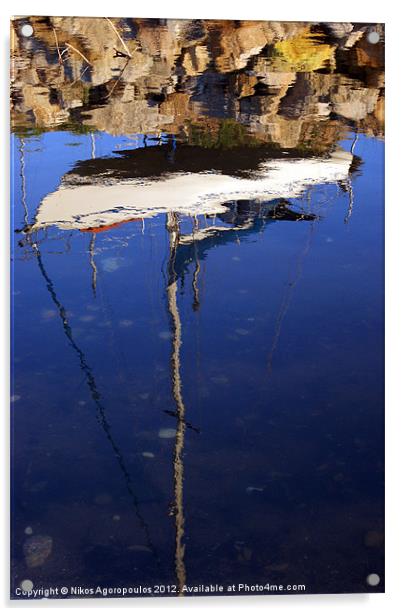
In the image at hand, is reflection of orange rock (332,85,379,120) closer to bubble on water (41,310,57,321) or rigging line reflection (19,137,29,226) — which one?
rigging line reflection (19,137,29,226)

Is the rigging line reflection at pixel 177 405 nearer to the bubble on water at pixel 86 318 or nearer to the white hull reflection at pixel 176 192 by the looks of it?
the white hull reflection at pixel 176 192

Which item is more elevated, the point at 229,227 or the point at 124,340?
the point at 229,227

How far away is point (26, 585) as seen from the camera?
1979 millimetres

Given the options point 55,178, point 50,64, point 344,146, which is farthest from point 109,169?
point 344,146

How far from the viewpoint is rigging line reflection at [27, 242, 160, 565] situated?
1980 millimetres

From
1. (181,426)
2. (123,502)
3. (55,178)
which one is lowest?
(123,502)

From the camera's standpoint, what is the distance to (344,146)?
2.42 meters

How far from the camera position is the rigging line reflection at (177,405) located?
6.42ft

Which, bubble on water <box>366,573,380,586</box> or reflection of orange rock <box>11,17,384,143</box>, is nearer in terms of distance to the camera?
bubble on water <box>366,573,380,586</box>

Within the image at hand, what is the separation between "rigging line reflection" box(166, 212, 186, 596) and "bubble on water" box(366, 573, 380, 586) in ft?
1.49

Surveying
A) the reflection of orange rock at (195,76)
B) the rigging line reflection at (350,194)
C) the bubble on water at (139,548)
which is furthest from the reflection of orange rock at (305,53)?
the bubble on water at (139,548)

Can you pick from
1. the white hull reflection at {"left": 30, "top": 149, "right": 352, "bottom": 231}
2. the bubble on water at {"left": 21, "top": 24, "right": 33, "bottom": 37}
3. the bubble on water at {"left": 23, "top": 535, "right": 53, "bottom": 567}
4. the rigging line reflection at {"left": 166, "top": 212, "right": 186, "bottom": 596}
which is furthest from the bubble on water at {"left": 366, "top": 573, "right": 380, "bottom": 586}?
the bubble on water at {"left": 21, "top": 24, "right": 33, "bottom": 37}

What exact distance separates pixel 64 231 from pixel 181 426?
68cm
